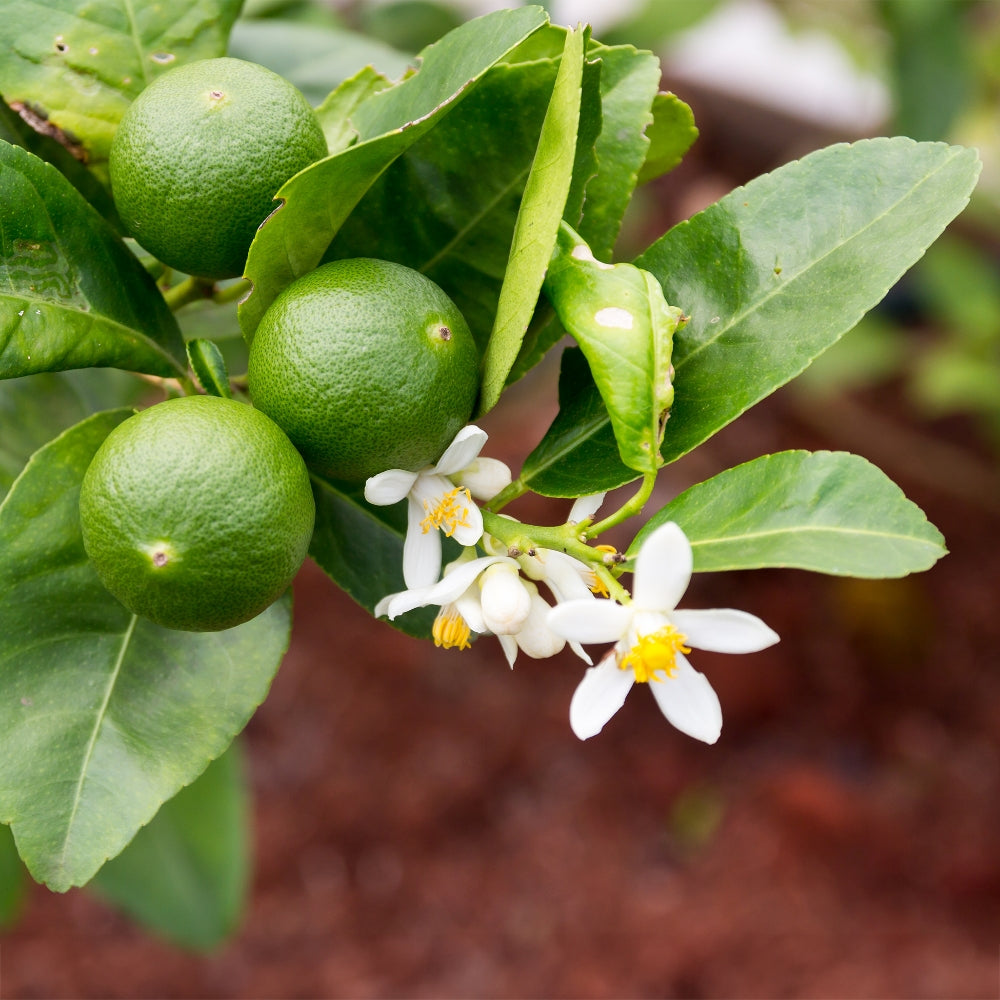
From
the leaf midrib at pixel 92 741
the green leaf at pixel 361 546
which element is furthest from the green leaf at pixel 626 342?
the leaf midrib at pixel 92 741

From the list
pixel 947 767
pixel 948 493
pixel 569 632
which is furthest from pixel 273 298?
pixel 948 493

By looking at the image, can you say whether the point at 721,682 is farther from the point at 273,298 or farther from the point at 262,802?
the point at 273,298

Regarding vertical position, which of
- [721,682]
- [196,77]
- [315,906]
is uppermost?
[196,77]

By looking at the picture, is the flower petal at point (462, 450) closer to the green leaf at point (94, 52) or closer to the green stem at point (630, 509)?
the green stem at point (630, 509)

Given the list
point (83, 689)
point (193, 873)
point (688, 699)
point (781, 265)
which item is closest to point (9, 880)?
point (193, 873)

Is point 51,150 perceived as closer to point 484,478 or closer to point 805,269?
point 484,478

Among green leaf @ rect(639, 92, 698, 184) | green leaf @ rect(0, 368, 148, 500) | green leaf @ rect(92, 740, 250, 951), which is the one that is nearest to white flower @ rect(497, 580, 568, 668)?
green leaf @ rect(639, 92, 698, 184)

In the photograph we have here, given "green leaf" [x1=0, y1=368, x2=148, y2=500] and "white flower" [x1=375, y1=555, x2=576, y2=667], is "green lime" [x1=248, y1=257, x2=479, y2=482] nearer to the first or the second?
"white flower" [x1=375, y1=555, x2=576, y2=667]
